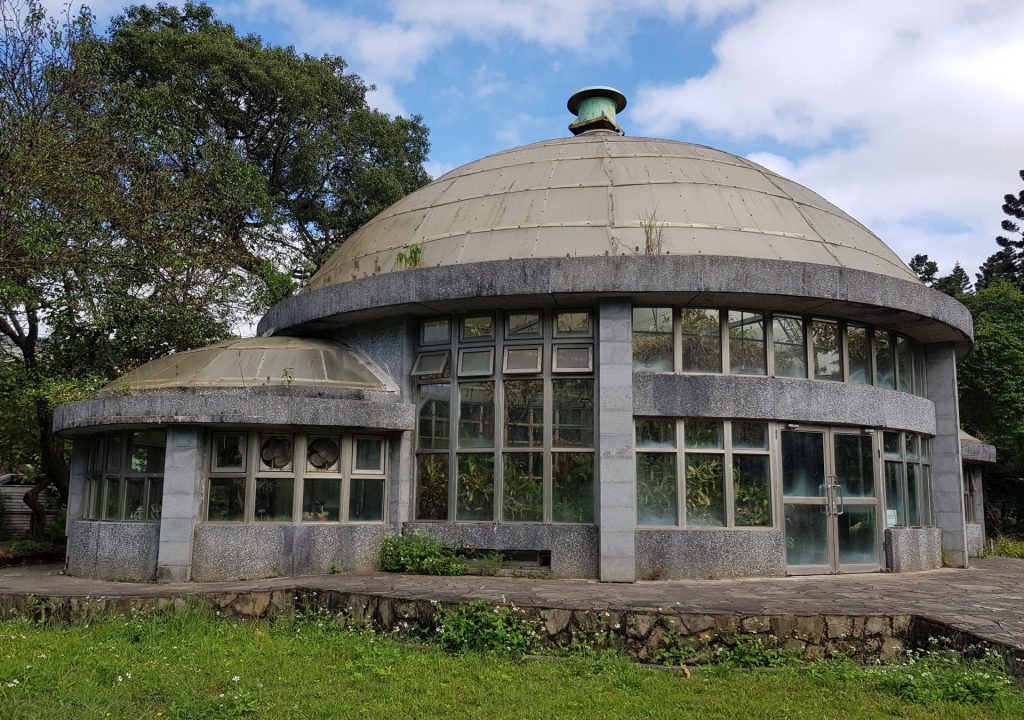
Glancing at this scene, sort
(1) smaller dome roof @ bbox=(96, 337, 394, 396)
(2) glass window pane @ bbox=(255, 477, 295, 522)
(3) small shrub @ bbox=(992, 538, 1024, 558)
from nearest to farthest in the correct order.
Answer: (2) glass window pane @ bbox=(255, 477, 295, 522) → (1) smaller dome roof @ bbox=(96, 337, 394, 396) → (3) small shrub @ bbox=(992, 538, 1024, 558)

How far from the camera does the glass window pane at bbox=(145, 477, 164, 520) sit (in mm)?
12203

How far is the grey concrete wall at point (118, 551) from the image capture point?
1170 centimetres

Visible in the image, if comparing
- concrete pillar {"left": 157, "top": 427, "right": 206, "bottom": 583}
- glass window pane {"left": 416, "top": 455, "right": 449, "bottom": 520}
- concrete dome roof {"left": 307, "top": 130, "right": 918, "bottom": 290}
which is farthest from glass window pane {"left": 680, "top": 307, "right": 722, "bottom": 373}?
concrete pillar {"left": 157, "top": 427, "right": 206, "bottom": 583}

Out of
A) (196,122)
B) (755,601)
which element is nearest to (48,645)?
(755,601)

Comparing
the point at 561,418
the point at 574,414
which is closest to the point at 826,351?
the point at 574,414

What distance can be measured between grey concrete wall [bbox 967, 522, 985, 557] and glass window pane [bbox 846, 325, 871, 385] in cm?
721

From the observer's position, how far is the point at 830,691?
6.93 metres

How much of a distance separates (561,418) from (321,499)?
3.76 meters

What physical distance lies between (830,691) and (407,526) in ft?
23.4

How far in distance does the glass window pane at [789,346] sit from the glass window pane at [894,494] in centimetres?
230

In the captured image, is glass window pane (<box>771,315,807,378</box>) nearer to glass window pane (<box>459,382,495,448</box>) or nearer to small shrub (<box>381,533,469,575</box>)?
glass window pane (<box>459,382,495,448</box>)

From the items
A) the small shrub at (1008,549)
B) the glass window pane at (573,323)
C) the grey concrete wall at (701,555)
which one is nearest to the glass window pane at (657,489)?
the grey concrete wall at (701,555)

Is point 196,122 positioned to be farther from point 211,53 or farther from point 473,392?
point 473,392

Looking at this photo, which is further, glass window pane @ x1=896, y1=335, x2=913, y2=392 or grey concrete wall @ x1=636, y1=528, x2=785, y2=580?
glass window pane @ x1=896, y1=335, x2=913, y2=392
